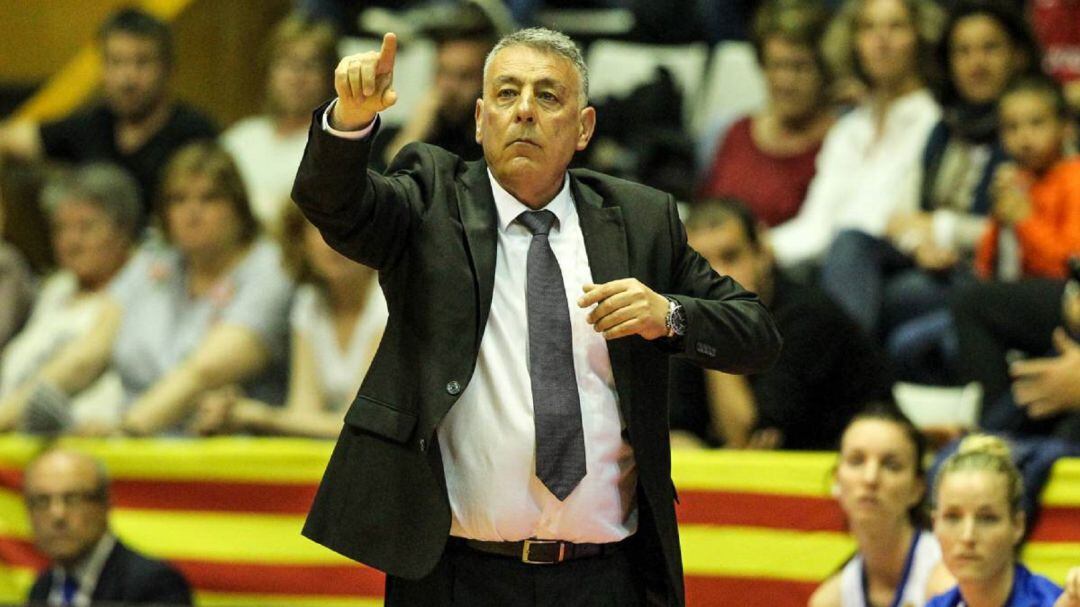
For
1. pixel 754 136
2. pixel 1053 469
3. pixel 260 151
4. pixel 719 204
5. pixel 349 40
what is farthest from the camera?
pixel 349 40

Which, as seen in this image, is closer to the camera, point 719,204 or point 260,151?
point 719,204

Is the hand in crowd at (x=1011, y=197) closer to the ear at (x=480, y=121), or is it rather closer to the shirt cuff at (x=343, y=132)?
the ear at (x=480, y=121)

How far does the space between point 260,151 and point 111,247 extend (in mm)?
761

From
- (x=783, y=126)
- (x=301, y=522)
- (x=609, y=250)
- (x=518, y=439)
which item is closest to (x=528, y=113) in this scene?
(x=609, y=250)

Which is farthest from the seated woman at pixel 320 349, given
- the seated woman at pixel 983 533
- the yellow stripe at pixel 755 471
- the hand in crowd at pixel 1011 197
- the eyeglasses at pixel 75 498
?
the seated woman at pixel 983 533

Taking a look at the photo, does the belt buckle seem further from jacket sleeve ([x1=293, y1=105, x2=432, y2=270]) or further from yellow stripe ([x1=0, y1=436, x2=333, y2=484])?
yellow stripe ([x1=0, y1=436, x2=333, y2=484])

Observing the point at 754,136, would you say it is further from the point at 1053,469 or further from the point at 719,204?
the point at 1053,469

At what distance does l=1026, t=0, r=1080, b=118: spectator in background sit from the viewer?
644cm

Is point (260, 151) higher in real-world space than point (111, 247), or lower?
higher

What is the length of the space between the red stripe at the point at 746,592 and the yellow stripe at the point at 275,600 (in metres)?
0.94

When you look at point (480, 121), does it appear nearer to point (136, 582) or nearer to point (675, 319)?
point (675, 319)

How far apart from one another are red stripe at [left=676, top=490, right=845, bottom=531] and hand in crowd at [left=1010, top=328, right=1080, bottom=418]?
0.62 meters

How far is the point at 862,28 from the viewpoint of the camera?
237 inches

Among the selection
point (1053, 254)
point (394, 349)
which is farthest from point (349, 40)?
point (394, 349)
